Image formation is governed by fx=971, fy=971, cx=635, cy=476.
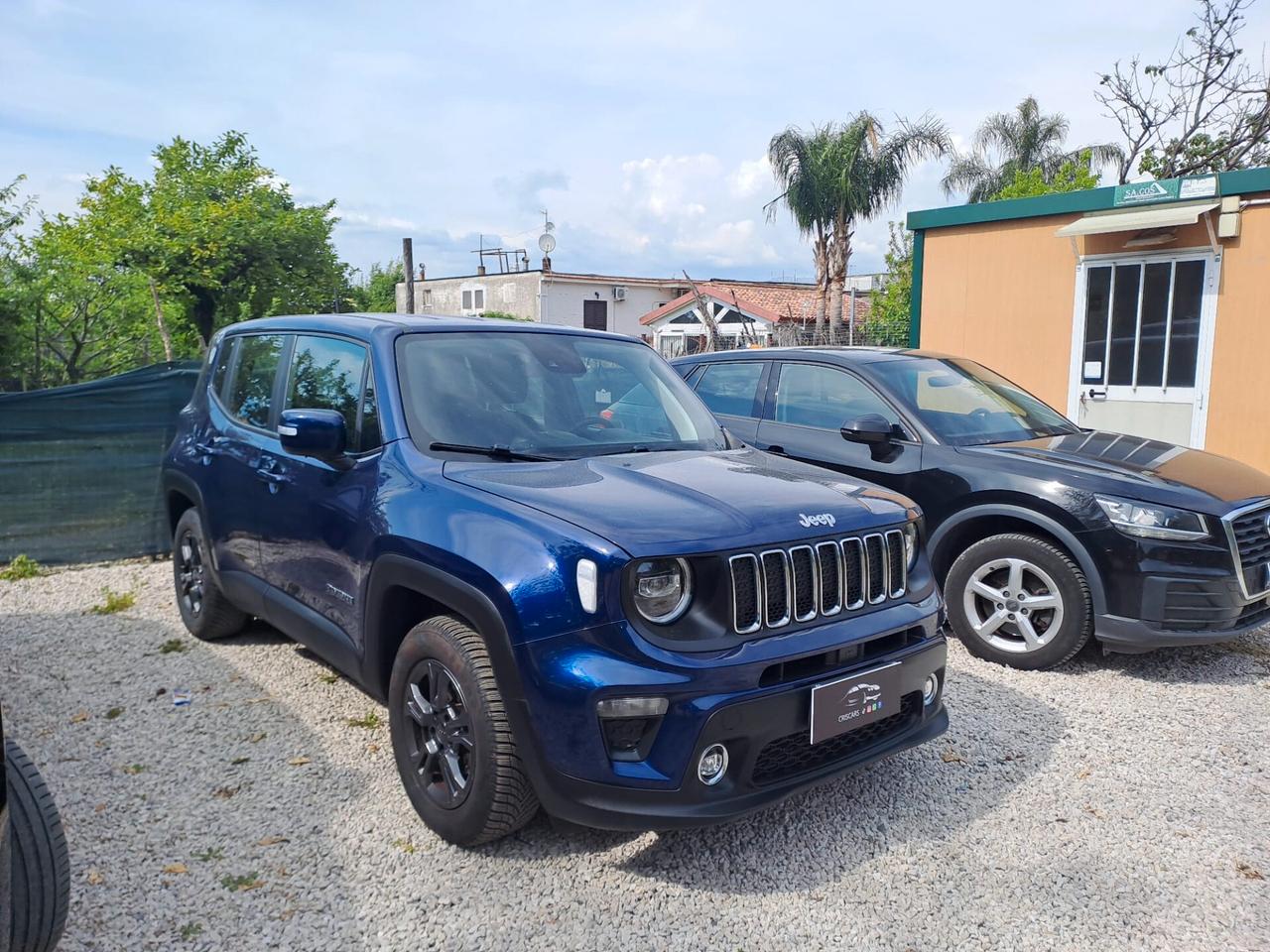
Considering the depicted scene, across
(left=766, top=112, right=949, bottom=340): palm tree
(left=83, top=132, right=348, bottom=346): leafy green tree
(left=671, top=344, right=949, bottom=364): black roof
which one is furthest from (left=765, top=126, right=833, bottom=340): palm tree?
(left=671, top=344, right=949, bottom=364): black roof

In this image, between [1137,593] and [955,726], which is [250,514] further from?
[1137,593]

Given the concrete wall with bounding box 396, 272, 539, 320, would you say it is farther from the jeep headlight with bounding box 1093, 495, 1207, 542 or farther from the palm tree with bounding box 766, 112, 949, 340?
the jeep headlight with bounding box 1093, 495, 1207, 542

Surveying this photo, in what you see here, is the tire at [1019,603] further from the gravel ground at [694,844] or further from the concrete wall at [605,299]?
the concrete wall at [605,299]

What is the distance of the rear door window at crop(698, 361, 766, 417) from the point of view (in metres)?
6.62

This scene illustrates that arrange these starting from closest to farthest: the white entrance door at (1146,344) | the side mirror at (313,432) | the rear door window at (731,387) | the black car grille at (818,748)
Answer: the black car grille at (818,748) < the side mirror at (313,432) < the rear door window at (731,387) < the white entrance door at (1146,344)

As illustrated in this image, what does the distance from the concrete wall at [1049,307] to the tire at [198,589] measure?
8799 millimetres

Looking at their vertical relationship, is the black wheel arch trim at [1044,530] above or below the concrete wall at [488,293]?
below

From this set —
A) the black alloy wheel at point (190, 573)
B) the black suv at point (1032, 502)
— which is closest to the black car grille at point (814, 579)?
the black suv at point (1032, 502)

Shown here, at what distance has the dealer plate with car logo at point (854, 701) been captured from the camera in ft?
9.90

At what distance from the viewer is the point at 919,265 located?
11.9 meters

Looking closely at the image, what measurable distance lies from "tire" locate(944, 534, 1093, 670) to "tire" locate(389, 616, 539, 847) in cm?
306

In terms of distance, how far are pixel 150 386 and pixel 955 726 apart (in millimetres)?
6819

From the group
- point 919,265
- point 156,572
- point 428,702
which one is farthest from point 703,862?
point 919,265

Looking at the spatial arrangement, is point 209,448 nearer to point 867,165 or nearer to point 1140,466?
A: point 1140,466
